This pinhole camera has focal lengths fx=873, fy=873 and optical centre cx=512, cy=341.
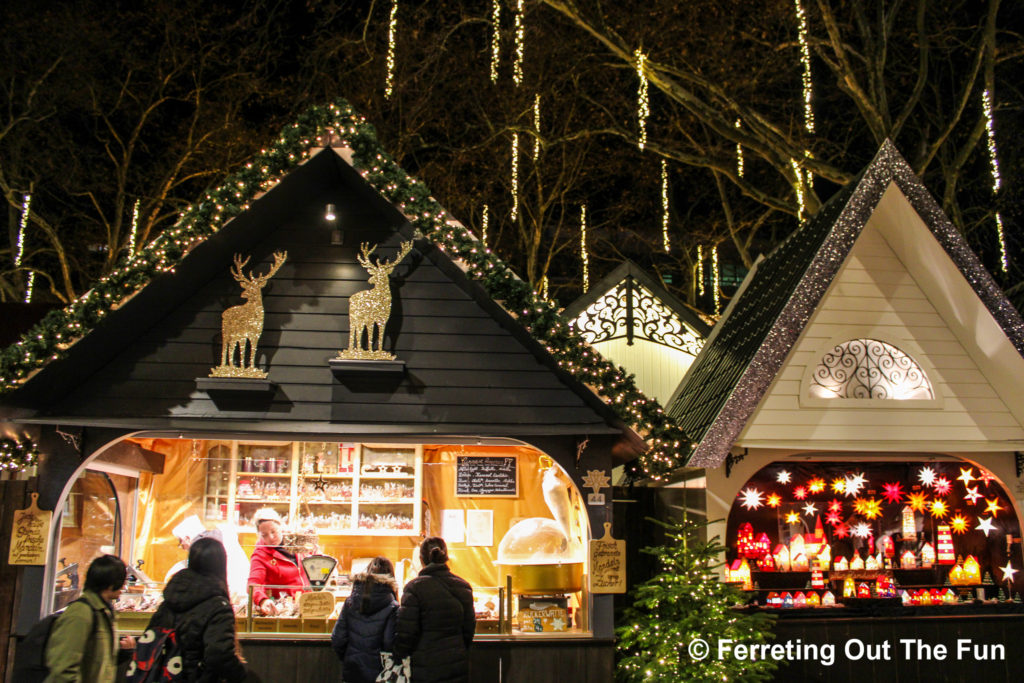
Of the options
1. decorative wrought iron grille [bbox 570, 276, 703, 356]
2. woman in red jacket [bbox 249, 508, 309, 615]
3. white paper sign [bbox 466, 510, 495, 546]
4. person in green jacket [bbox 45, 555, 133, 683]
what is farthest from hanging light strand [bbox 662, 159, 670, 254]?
person in green jacket [bbox 45, 555, 133, 683]

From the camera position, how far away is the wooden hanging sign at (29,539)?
711 cm

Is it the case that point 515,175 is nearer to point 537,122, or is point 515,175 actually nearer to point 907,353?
point 537,122

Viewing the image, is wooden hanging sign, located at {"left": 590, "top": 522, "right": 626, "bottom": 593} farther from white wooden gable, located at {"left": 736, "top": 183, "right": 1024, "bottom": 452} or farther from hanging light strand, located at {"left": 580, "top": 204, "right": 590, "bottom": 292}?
hanging light strand, located at {"left": 580, "top": 204, "right": 590, "bottom": 292}

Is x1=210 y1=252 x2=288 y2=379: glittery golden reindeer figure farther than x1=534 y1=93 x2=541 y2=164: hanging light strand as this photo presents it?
No

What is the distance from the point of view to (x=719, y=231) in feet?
78.2

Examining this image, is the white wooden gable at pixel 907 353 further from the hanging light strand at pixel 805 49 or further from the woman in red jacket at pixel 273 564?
the hanging light strand at pixel 805 49

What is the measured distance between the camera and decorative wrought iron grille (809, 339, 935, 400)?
28.0 ft

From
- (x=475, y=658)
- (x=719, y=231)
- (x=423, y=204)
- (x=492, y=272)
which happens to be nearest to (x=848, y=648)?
(x=475, y=658)

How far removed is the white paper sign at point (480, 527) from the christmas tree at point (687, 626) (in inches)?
59.5

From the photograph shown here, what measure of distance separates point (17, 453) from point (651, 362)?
829cm

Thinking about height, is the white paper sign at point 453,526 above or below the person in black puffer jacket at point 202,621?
above

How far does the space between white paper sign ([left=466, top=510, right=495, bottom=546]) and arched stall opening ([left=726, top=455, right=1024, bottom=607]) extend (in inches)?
113

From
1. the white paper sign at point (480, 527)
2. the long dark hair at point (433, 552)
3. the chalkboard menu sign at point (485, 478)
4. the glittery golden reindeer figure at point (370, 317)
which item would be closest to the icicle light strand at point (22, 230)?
the glittery golden reindeer figure at point (370, 317)

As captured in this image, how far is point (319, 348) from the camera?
307 inches
